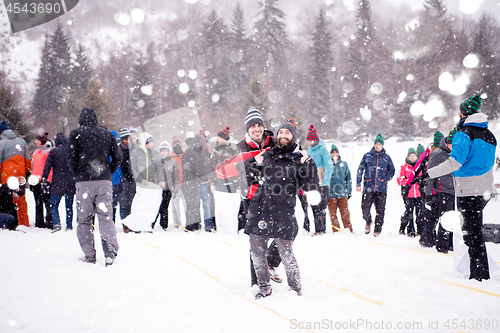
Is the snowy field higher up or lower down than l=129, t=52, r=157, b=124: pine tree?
lower down

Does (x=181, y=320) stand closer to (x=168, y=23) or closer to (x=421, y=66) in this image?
(x=421, y=66)

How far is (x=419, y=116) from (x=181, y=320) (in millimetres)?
33852

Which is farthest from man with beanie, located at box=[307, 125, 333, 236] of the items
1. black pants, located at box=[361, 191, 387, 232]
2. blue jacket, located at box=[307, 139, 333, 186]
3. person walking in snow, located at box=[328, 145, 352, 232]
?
black pants, located at box=[361, 191, 387, 232]

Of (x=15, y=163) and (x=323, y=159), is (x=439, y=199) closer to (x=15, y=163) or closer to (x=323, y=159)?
(x=323, y=159)

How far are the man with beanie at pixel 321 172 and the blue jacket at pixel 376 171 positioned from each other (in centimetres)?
78

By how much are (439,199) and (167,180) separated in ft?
17.4

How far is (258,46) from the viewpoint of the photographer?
4119 cm

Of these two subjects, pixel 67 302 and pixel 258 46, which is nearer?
pixel 67 302

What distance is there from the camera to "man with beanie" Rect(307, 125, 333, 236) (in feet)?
21.7

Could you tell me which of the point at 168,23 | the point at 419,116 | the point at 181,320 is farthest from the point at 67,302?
the point at 168,23

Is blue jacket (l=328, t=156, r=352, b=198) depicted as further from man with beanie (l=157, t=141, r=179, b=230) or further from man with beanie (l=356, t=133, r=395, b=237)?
man with beanie (l=157, t=141, r=179, b=230)

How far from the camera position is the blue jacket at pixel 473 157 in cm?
349

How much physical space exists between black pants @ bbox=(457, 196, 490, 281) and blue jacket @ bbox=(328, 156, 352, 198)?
3517mm

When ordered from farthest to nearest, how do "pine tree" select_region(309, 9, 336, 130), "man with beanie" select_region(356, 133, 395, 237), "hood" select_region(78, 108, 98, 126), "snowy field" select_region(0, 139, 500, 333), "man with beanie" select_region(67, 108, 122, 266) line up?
"pine tree" select_region(309, 9, 336, 130) < "man with beanie" select_region(356, 133, 395, 237) < "hood" select_region(78, 108, 98, 126) < "man with beanie" select_region(67, 108, 122, 266) < "snowy field" select_region(0, 139, 500, 333)
